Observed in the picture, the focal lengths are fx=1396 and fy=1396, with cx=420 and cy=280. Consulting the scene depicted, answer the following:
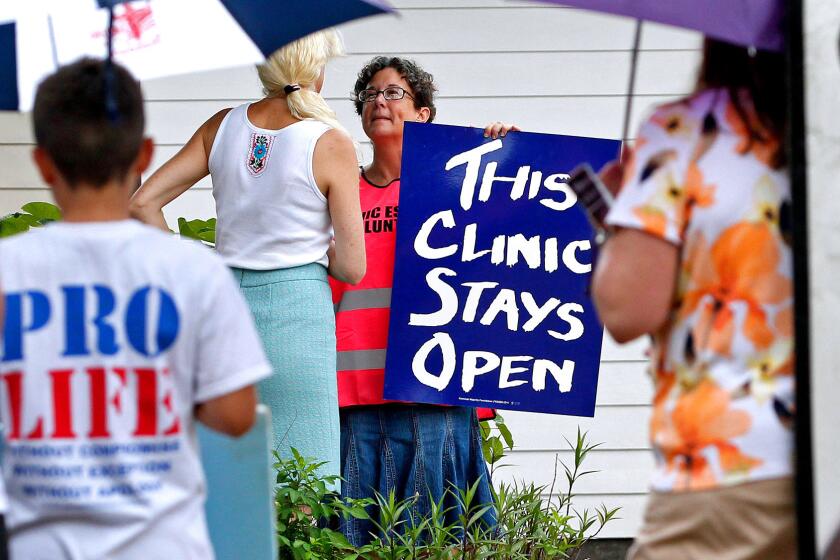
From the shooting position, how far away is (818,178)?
202 cm

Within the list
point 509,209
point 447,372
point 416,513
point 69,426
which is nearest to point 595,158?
point 509,209

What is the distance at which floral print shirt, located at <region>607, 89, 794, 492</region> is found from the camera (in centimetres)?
196

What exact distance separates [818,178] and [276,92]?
6.91 ft

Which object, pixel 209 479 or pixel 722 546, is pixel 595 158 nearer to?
pixel 209 479

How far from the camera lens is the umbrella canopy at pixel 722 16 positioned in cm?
202

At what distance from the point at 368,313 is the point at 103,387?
2.41 metres

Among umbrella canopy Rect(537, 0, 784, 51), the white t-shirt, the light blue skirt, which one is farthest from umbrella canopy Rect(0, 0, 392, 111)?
the white t-shirt

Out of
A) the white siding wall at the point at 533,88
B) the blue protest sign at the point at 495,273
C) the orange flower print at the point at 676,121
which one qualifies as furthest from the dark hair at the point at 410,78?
the orange flower print at the point at 676,121

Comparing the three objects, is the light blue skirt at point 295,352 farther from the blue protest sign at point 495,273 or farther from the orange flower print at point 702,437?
the orange flower print at point 702,437

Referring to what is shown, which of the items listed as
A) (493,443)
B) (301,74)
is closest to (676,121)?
(301,74)

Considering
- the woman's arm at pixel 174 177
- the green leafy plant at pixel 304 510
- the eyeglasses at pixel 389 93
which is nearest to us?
the green leafy plant at pixel 304 510

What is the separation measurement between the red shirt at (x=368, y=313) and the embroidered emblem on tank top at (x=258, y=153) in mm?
657

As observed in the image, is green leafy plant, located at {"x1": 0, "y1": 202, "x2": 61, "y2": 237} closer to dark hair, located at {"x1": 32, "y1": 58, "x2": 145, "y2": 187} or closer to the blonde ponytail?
the blonde ponytail

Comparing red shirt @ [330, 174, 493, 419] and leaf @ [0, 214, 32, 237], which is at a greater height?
leaf @ [0, 214, 32, 237]
